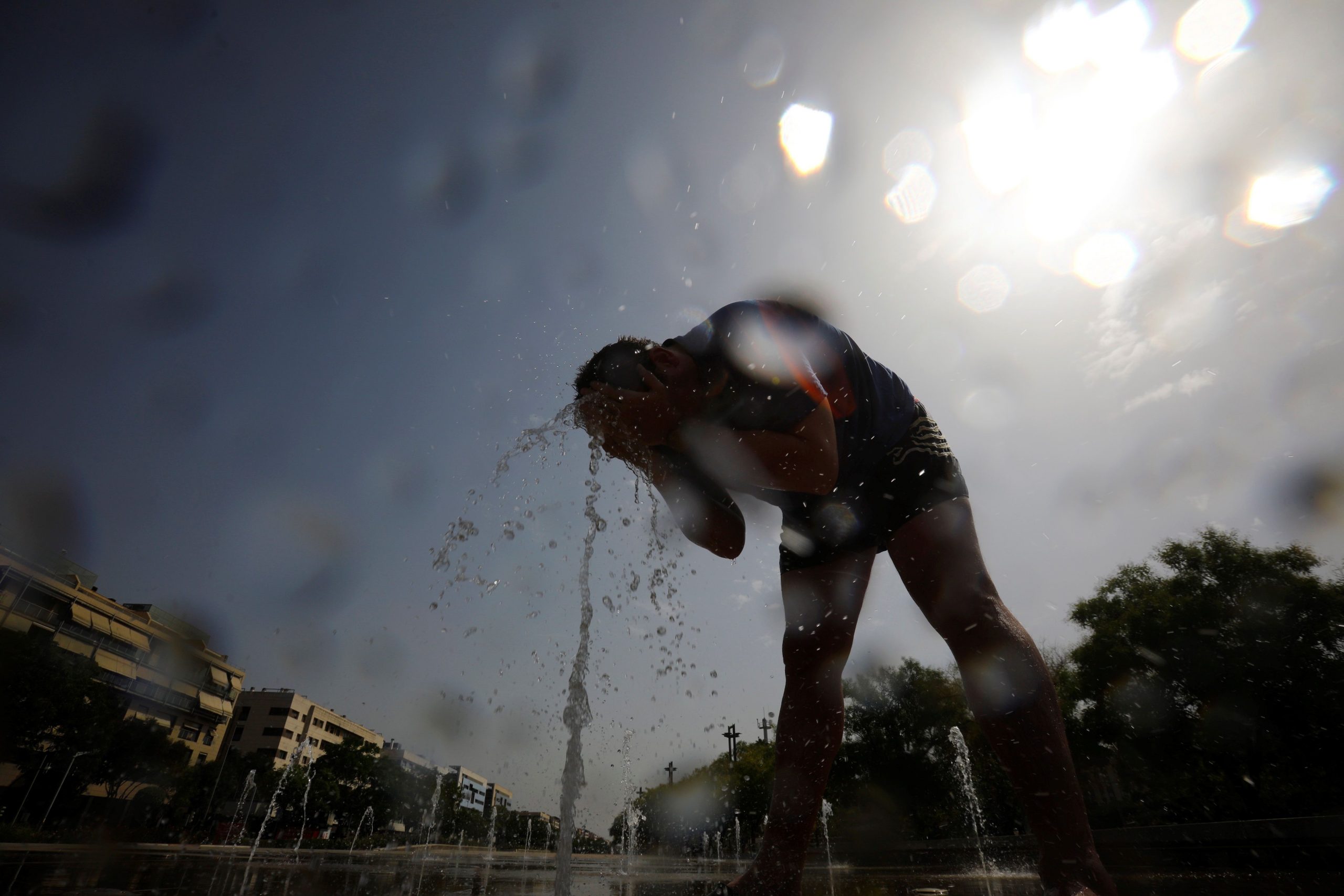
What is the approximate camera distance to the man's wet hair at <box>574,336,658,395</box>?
80.3 inches

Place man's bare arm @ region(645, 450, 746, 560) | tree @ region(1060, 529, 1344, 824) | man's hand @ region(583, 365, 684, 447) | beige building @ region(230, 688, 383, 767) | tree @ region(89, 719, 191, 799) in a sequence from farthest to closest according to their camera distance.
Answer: beige building @ region(230, 688, 383, 767) → tree @ region(89, 719, 191, 799) → tree @ region(1060, 529, 1344, 824) → man's bare arm @ region(645, 450, 746, 560) → man's hand @ region(583, 365, 684, 447)

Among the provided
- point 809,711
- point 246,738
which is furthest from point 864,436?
point 246,738

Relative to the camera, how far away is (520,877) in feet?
16.3

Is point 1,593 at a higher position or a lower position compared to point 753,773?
higher

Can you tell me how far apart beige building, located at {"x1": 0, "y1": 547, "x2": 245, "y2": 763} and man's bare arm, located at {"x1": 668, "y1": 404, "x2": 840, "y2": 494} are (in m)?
27.1

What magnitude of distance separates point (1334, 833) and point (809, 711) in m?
5.21

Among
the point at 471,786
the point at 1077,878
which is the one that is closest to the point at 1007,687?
the point at 1077,878

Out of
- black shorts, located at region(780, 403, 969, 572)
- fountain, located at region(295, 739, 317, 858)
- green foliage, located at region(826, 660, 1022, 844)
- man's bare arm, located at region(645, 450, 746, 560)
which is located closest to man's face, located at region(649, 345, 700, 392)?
man's bare arm, located at region(645, 450, 746, 560)

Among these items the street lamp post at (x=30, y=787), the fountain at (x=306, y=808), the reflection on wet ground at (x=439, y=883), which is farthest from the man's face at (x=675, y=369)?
the fountain at (x=306, y=808)

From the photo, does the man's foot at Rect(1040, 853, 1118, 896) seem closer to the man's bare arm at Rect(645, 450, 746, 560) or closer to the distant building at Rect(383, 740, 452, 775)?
the man's bare arm at Rect(645, 450, 746, 560)

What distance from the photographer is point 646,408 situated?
1965 mm

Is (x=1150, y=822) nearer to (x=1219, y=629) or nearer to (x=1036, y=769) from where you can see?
(x=1219, y=629)

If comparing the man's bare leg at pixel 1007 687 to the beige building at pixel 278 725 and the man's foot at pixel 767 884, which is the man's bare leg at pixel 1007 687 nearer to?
the man's foot at pixel 767 884

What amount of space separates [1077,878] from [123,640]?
50.4 meters
